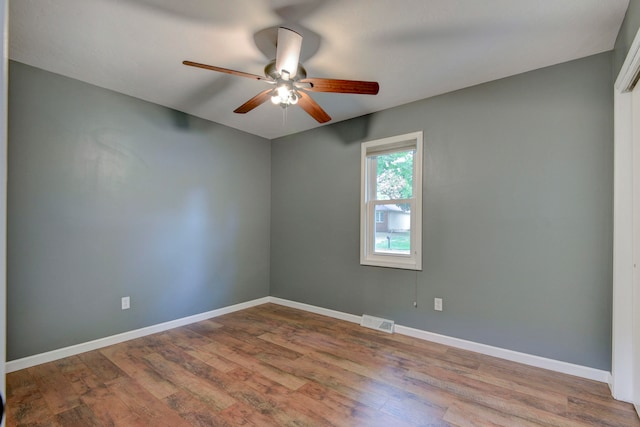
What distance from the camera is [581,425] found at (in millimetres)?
1743

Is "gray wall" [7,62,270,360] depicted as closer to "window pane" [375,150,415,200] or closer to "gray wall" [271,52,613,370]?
"gray wall" [271,52,613,370]

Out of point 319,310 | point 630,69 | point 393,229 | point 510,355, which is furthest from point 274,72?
point 510,355

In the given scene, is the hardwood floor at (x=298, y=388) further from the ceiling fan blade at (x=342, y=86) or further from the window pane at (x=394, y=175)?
the ceiling fan blade at (x=342, y=86)

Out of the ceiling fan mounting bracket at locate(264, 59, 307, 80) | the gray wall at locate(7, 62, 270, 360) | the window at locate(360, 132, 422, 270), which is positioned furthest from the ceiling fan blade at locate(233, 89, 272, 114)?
the window at locate(360, 132, 422, 270)

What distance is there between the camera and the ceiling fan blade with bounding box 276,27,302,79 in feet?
5.98

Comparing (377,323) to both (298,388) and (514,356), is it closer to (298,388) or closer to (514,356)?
(514,356)

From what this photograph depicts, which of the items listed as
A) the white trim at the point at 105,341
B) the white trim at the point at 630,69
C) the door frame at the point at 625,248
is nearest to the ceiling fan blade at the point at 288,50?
the white trim at the point at 630,69

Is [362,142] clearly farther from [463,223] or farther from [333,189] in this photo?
[463,223]

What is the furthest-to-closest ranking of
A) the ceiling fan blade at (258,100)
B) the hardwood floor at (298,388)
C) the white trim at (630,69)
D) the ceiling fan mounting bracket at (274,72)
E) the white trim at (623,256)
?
the ceiling fan blade at (258,100)
the ceiling fan mounting bracket at (274,72)
the white trim at (623,256)
the hardwood floor at (298,388)
the white trim at (630,69)

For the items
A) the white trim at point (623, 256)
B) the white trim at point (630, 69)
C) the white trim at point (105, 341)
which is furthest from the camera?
the white trim at point (105, 341)

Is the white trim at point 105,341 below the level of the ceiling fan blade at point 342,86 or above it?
below

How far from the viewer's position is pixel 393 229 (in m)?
3.33

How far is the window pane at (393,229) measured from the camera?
3.22 meters

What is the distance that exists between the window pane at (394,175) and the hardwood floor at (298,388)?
1537 mm
